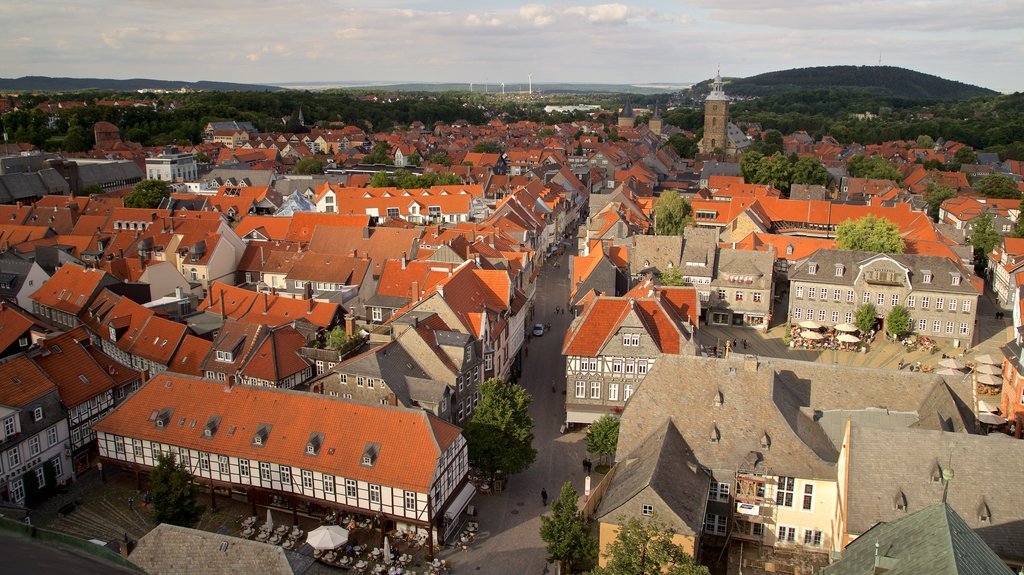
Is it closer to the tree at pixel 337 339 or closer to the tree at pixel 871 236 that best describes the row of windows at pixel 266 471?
the tree at pixel 337 339

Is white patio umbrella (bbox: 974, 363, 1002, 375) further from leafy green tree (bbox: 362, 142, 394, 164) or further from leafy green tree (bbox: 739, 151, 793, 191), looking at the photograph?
leafy green tree (bbox: 362, 142, 394, 164)

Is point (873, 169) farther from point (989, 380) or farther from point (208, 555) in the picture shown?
point (208, 555)

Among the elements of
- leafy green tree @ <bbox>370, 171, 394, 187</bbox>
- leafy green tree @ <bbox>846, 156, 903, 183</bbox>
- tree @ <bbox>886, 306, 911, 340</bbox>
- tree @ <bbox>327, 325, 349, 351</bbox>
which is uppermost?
leafy green tree @ <bbox>846, 156, 903, 183</bbox>

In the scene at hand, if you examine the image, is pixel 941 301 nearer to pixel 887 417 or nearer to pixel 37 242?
pixel 887 417

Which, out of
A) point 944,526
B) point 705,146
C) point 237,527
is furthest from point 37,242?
point 705,146

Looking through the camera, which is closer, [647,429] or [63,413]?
[647,429]

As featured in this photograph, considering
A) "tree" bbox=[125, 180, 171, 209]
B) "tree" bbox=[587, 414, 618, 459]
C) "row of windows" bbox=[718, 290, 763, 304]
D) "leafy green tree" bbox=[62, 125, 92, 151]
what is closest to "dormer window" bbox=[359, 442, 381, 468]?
"tree" bbox=[587, 414, 618, 459]

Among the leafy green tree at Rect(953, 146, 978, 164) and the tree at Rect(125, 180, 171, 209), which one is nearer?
the tree at Rect(125, 180, 171, 209)
